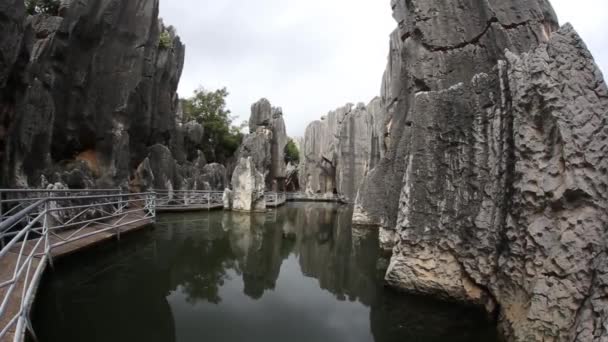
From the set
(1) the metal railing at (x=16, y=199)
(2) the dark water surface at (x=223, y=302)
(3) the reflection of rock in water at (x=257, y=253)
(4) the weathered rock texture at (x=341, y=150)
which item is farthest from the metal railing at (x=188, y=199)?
(4) the weathered rock texture at (x=341, y=150)

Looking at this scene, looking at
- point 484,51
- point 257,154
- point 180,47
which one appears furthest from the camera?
point 257,154

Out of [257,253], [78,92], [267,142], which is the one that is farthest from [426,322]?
[267,142]

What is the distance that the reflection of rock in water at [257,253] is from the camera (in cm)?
504

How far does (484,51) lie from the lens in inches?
217

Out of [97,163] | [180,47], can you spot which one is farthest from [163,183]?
[180,47]

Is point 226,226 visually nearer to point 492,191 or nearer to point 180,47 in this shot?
point 492,191

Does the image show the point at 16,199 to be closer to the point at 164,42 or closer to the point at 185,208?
the point at 185,208

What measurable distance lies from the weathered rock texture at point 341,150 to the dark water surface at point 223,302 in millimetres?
16272

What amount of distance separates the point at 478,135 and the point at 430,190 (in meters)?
0.87

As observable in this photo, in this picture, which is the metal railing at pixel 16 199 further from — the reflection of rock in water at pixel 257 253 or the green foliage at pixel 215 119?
the green foliage at pixel 215 119

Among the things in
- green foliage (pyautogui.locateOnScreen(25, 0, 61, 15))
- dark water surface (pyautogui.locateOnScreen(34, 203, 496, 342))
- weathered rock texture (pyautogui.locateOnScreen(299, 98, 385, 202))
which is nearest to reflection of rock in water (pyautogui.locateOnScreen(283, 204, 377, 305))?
dark water surface (pyautogui.locateOnScreen(34, 203, 496, 342))

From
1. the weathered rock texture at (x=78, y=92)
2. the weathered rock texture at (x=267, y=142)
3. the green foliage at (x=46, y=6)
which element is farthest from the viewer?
the weathered rock texture at (x=267, y=142)

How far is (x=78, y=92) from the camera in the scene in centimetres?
1092

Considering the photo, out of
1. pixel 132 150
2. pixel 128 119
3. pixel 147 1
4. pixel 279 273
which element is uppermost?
pixel 147 1
